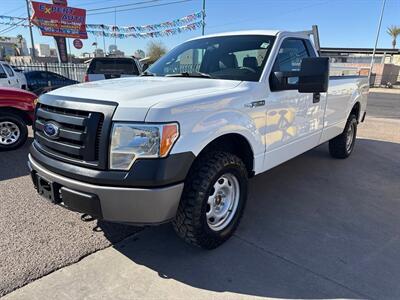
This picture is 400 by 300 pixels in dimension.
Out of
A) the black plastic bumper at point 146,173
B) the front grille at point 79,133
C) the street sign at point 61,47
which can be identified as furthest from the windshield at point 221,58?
the street sign at point 61,47

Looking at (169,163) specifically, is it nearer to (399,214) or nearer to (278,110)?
(278,110)

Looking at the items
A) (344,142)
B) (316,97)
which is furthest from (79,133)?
(344,142)

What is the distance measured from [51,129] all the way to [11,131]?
4138mm

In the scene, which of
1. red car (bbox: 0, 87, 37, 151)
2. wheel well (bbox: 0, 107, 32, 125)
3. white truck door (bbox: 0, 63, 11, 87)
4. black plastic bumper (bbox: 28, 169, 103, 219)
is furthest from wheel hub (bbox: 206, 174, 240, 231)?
white truck door (bbox: 0, 63, 11, 87)

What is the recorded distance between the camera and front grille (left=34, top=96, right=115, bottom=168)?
2389 mm

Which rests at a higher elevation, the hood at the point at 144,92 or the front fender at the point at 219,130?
the hood at the point at 144,92

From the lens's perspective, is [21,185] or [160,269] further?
[21,185]

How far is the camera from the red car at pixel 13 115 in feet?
19.7

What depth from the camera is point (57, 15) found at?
76.6 ft

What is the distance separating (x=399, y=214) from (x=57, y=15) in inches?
992

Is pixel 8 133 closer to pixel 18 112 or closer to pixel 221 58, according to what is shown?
pixel 18 112

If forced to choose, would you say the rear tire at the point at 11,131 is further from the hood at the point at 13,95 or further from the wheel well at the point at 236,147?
the wheel well at the point at 236,147

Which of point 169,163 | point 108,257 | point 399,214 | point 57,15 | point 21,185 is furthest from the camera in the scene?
point 57,15

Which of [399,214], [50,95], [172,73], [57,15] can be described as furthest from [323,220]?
[57,15]
